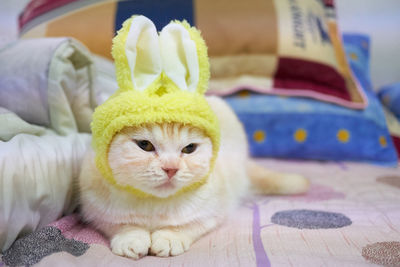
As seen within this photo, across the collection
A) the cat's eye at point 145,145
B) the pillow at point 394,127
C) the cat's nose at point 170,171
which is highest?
the cat's eye at point 145,145

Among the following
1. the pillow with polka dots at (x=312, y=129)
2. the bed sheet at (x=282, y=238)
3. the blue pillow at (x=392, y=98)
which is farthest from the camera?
the blue pillow at (x=392, y=98)

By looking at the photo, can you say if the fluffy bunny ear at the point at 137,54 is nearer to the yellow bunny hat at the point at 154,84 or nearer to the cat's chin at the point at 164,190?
the yellow bunny hat at the point at 154,84

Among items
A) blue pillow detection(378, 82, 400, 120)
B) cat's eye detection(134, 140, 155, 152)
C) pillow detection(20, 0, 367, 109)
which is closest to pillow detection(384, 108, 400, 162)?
blue pillow detection(378, 82, 400, 120)

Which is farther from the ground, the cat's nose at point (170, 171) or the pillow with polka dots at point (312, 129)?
the cat's nose at point (170, 171)

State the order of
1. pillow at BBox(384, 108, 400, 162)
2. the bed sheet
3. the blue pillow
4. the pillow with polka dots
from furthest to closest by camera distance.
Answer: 1. the blue pillow
2. pillow at BBox(384, 108, 400, 162)
3. the pillow with polka dots
4. the bed sheet

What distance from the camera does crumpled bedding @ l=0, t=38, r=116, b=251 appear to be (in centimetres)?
63

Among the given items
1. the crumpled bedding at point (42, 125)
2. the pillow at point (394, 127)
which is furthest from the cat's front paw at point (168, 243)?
the pillow at point (394, 127)

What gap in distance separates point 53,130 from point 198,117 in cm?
40

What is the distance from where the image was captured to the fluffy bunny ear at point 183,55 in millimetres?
673

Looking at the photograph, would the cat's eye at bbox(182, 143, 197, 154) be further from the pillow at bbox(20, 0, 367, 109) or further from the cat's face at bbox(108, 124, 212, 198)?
the pillow at bbox(20, 0, 367, 109)

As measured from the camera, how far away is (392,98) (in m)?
1.63

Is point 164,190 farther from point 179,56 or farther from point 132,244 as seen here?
point 179,56

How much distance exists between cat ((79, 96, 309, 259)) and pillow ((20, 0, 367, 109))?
0.68 meters

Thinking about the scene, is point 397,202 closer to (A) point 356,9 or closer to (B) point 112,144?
(B) point 112,144
